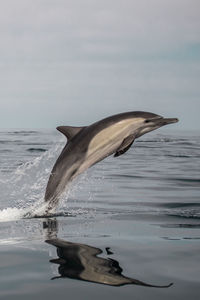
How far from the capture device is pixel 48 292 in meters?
5.06

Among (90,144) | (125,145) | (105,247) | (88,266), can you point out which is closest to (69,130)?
(90,144)

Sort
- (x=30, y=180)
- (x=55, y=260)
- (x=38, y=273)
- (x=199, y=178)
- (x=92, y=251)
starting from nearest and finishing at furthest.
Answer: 1. (x=38, y=273)
2. (x=55, y=260)
3. (x=92, y=251)
4. (x=199, y=178)
5. (x=30, y=180)

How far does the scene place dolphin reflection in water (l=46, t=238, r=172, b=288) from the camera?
541 centimetres

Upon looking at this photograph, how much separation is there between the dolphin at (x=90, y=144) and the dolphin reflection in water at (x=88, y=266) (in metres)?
2.28

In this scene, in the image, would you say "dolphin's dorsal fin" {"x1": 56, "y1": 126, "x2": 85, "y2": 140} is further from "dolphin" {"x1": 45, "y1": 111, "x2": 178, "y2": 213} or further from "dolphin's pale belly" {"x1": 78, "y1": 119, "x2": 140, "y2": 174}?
"dolphin's pale belly" {"x1": 78, "y1": 119, "x2": 140, "y2": 174}

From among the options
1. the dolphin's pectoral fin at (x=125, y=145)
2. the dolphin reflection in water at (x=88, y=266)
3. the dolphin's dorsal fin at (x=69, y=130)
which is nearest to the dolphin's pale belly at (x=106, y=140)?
the dolphin's pectoral fin at (x=125, y=145)

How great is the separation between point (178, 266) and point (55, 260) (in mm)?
1464

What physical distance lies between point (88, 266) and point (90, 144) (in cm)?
347

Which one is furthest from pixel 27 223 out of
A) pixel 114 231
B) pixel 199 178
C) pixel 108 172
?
pixel 108 172

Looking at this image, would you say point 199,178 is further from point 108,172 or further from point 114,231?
point 114,231

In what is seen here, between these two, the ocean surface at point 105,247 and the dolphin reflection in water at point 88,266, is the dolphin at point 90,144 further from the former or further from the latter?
the dolphin reflection in water at point 88,266

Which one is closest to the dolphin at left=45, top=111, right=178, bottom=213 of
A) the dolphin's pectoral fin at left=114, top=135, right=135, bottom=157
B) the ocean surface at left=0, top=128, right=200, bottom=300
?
the dolphin's pectoral fin at left=114, top=135, right=135, bottom=157

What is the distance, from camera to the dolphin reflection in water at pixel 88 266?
5.41 meters

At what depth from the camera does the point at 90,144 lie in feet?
29.6
